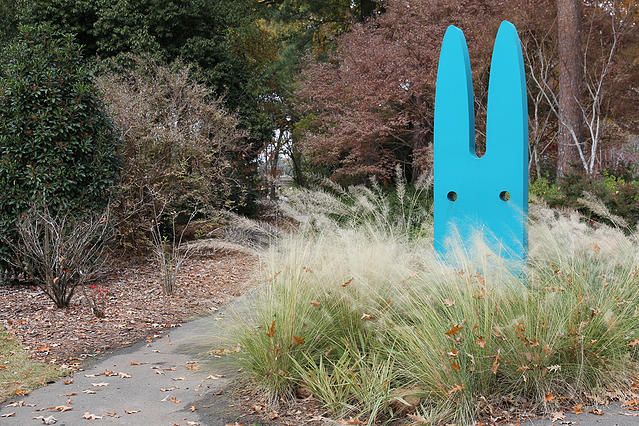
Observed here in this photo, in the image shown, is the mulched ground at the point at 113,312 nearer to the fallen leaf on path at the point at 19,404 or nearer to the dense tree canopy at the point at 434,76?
the fallen leaf on path at the point at 19,404

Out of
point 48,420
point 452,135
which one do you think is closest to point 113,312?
Answer: point 48,420

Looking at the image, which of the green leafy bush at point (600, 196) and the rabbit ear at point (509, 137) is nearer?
the rabbit ear at point (509, 137)

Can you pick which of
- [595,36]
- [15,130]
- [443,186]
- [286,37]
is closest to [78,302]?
[15,130]

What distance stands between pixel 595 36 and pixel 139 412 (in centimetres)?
1220

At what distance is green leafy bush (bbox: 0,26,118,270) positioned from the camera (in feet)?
27.9

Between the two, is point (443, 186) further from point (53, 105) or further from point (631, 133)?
point (631, 133)

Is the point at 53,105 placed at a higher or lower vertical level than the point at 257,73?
lower

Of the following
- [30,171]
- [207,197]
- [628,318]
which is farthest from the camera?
[207,197]

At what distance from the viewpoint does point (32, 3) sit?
14.7 metres

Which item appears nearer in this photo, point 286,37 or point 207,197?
point 207,197

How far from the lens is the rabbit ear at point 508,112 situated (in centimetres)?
575

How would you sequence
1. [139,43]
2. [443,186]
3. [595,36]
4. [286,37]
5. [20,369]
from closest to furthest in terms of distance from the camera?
1. [20,369]
2. [443,186]
3. [595,36]
4. [139,43]
5. [286,37]

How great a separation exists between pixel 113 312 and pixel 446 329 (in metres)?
4.32

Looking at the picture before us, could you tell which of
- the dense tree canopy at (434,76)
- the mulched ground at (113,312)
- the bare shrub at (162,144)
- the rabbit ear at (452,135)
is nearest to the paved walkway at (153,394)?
the mulched ground at (113,312)
